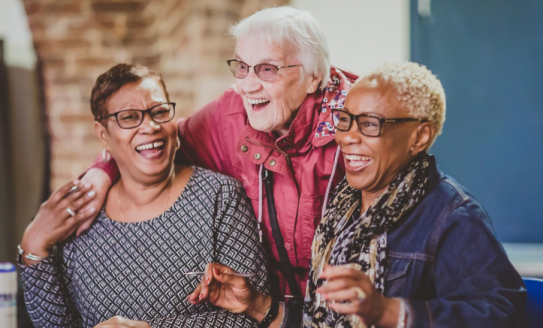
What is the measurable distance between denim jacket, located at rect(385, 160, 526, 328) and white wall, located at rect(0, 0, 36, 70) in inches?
107

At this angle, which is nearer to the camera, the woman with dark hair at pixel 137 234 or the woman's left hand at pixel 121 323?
the woman's left hand at pixel 121 323

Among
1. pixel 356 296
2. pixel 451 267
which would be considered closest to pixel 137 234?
pixel 356 296

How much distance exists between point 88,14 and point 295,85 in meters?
1.79

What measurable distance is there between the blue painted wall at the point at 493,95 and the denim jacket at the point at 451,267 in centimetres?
159

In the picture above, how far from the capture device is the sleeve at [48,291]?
1930 mm

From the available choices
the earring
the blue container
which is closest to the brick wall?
the earring

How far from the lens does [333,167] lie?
1.86 metres

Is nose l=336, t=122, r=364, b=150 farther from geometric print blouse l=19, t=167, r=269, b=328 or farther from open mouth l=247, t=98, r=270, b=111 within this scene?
geometric print blouse l=19, t=167, r=269, b=328

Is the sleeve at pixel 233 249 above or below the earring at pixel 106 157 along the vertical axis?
below

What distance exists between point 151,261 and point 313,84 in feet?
3.14

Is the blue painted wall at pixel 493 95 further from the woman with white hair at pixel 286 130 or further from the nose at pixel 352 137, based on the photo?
the nose at pixel 352 137

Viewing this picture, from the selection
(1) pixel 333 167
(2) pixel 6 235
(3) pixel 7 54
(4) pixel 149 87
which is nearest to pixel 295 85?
(1) pixel 333 167

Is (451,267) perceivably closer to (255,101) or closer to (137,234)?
(255,101)

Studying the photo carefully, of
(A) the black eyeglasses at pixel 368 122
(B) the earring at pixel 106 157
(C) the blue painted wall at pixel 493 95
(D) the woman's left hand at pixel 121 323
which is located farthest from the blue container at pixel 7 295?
(C) the blue painted wall at pixel 493 95
